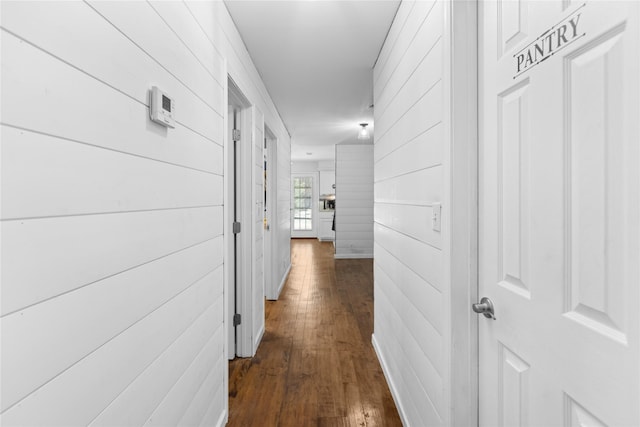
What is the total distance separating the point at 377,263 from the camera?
290 centimetres

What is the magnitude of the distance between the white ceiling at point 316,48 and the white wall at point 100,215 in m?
0.80

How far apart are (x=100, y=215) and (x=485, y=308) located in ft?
4.01

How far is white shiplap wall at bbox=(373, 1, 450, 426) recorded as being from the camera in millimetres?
1388

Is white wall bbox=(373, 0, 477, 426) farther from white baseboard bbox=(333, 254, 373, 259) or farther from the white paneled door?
white baseboard bbox=(333, 254, 373, 259)

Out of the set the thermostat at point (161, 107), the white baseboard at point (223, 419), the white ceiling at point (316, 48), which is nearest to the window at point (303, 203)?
the white ceiling at point (316, 48)

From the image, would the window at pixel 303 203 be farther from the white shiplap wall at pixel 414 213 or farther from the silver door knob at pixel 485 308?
the silver door knob at pixel 485 308

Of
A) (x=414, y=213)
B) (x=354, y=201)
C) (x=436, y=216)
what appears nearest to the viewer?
(x=436, y=216)

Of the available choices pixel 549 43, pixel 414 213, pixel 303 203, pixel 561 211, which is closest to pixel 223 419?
pixel 414 213

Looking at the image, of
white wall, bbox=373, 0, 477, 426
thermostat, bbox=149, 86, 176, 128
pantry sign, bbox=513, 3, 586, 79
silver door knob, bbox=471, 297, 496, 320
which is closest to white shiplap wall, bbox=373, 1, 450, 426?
white wall, bbox=373, 0, 477, 426

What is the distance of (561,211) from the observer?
0.84 meters

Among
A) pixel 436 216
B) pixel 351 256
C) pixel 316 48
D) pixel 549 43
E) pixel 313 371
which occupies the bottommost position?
pixel 313 371

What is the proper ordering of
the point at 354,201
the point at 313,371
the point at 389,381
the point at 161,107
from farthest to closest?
the point at 354,201 < the point at 313,371 < the point at 389,381 < the point at 161,107

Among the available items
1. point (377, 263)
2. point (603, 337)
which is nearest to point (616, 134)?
point (603, 337)

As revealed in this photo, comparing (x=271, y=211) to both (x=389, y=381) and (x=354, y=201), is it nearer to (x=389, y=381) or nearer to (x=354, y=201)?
(x=389, y=381)
